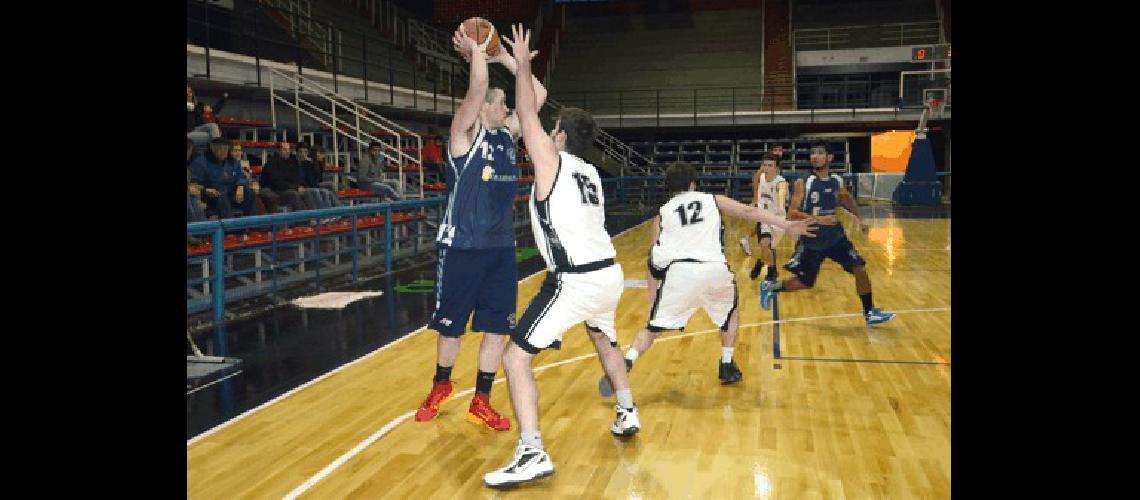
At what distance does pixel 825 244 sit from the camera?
301 inches


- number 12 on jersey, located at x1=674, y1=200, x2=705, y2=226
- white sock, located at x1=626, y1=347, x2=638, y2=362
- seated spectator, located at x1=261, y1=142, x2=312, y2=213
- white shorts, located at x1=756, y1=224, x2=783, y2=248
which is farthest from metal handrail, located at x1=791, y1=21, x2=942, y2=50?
white sock, located at x1=626, y1=347, x2=638, y2=362

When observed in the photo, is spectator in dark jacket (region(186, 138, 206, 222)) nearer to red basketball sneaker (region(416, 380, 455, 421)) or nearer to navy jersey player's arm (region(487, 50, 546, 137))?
red basketball sneaker (region(416, 380, 455, 421))

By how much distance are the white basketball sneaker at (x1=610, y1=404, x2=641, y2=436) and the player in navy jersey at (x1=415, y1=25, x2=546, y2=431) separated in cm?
61

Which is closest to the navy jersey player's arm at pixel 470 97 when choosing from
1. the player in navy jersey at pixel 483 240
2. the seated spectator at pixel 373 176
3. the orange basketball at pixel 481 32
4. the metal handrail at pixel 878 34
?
the player in navy jersey at pixel 483 240

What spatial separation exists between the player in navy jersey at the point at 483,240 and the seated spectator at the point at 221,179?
4.87 m

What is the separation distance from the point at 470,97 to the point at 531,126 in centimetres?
59

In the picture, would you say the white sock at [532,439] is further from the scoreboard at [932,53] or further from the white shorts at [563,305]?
the scoreboard at [932,53]

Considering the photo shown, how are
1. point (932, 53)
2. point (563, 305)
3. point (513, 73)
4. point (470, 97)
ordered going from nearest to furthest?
1. point (513, 73)
2. point (563, 305)
3. point (470, 97)
4. point (932, 53)

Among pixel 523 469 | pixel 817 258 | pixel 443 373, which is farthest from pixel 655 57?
pixel 523 469

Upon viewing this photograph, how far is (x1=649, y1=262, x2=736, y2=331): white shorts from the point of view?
5285mm

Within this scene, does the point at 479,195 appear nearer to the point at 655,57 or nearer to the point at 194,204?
the point at 194,204

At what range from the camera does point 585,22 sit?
32750mm
